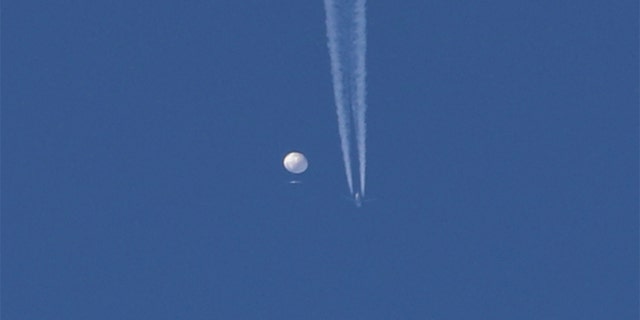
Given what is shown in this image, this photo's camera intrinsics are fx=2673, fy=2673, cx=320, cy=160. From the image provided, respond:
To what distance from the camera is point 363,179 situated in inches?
4377

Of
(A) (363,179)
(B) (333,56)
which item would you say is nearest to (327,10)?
(B) (333,56)

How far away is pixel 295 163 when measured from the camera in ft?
378

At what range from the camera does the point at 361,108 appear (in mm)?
107938

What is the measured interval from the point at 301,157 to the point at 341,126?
24.0 ft

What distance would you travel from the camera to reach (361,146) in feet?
359

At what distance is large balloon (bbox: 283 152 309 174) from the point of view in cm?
11519

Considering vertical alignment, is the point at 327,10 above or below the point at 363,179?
above

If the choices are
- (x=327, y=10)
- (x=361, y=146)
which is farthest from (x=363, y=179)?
(x=327, y=10)

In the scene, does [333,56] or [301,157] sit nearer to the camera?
[333,56]

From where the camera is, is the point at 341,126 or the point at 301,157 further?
the point at 301,157

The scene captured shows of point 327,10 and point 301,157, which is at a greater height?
point 327,10

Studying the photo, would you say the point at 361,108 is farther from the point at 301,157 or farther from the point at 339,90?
the point at 301,157

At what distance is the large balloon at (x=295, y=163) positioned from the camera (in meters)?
115

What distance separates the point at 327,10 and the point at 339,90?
3.93 meters
